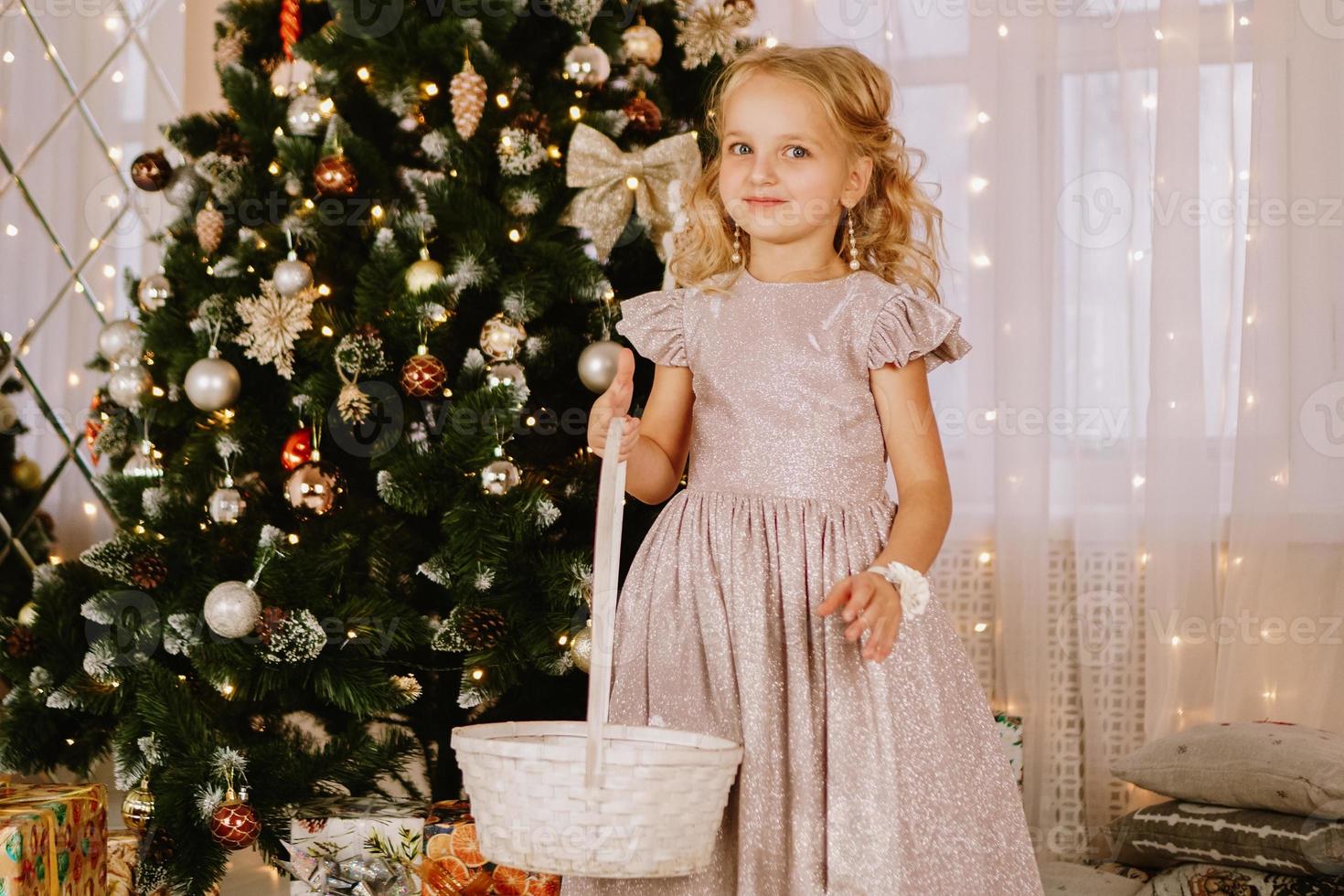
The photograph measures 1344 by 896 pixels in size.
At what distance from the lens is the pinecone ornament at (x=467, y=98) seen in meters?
1.69

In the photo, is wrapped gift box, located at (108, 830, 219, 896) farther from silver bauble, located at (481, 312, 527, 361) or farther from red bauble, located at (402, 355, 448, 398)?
silver bauble, located at (481, 312, 527, 361)

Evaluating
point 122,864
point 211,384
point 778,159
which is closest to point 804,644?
point 778,159

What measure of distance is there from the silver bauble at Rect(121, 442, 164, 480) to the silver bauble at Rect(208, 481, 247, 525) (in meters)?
0.18

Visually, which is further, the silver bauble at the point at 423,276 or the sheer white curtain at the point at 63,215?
the sheer white curtain at the point at 63,215

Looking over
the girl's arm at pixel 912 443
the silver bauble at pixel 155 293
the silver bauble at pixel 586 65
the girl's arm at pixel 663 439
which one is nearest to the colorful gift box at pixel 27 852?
the silver bauble at pixel 155 293

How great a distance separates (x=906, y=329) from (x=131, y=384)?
1201 millimetres

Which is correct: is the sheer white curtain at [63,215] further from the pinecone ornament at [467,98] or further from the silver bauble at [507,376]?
the silver bauble at [507,376]

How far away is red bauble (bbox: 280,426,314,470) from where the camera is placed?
1.72 metres

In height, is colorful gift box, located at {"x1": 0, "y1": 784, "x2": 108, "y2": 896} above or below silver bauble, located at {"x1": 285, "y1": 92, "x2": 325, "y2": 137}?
below

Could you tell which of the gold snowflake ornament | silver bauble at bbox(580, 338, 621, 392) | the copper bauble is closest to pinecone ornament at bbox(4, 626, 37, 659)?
the gold snowflake ornament

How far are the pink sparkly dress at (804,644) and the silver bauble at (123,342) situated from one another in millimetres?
947

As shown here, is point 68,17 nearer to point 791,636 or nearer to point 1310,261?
point 791,636

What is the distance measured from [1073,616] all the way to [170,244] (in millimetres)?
1722

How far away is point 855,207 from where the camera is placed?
1.46m
